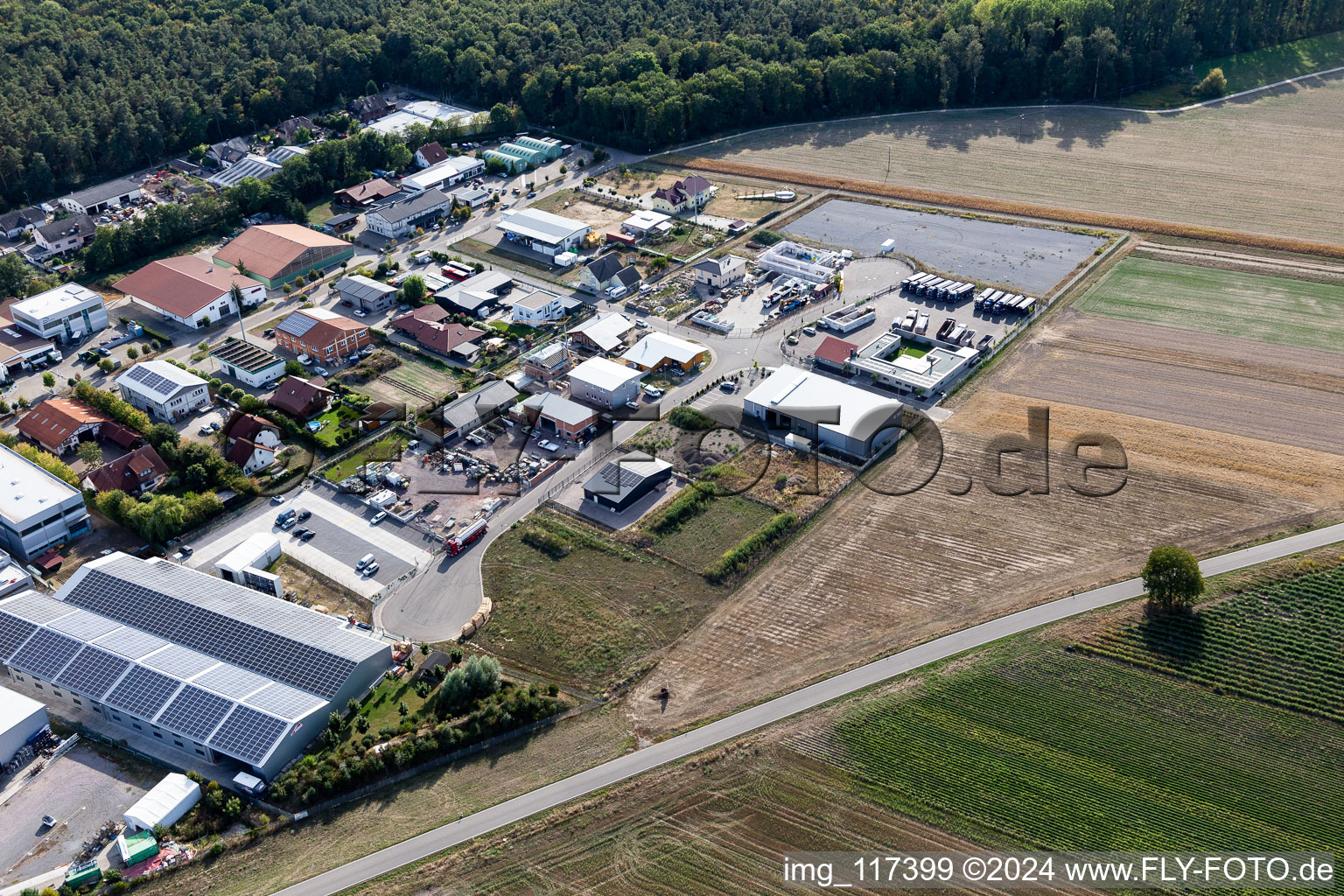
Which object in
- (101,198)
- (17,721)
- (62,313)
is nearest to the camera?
(17,721)

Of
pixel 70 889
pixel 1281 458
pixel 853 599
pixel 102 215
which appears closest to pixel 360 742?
pixel 70 889

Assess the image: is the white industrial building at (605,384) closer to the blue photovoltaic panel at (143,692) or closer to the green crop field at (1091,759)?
the green crop field at (1091,759)

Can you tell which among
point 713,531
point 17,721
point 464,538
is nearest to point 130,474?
point 17,721

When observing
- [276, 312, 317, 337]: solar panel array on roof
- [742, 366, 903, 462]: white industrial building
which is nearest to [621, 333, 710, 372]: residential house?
[742, 366, 903, 462]: white industrial building

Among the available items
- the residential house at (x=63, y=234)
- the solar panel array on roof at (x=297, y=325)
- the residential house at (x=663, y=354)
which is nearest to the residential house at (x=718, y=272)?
the residential house at (x=663, y=354)

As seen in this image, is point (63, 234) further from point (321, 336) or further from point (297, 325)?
point (321, 336)

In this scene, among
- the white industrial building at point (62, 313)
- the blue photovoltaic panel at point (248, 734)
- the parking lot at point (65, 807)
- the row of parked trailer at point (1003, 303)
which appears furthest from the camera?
the row of parked trailer at point (1003, 303)
